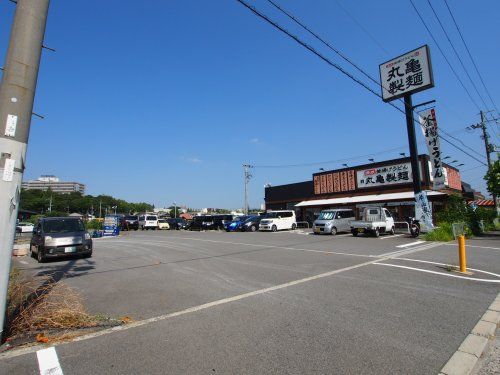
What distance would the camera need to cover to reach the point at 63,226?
1261 centimetres

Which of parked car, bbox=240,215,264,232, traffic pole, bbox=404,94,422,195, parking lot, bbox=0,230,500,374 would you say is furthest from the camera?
parked car, bbox=240,215,264,232

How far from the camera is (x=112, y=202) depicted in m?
131

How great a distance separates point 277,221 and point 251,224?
10.0ft

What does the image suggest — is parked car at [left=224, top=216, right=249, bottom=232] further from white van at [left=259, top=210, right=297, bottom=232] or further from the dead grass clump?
the dead grass clump

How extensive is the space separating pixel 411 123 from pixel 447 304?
755 inches

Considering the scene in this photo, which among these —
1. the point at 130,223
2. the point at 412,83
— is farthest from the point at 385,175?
the point at 130,223

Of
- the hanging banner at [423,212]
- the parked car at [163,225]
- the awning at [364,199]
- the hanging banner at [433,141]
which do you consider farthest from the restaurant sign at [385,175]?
the parked car at [163,225]

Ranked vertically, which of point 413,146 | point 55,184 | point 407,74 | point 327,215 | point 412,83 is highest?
point 55,184

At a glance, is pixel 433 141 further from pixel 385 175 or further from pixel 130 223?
pixel 130 223

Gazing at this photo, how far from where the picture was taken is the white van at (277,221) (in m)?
30.2

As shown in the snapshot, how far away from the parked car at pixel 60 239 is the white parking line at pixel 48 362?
29.4 feet

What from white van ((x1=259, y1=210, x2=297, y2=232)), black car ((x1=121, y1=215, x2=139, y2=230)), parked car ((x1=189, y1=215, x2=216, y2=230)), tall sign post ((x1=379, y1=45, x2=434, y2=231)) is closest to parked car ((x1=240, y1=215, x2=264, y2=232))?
white van ((x1=259, y1=210, x2=297, y2=232))

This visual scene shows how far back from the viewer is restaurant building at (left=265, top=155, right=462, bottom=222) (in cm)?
2748

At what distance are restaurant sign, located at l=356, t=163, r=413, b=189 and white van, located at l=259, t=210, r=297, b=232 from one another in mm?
8082
